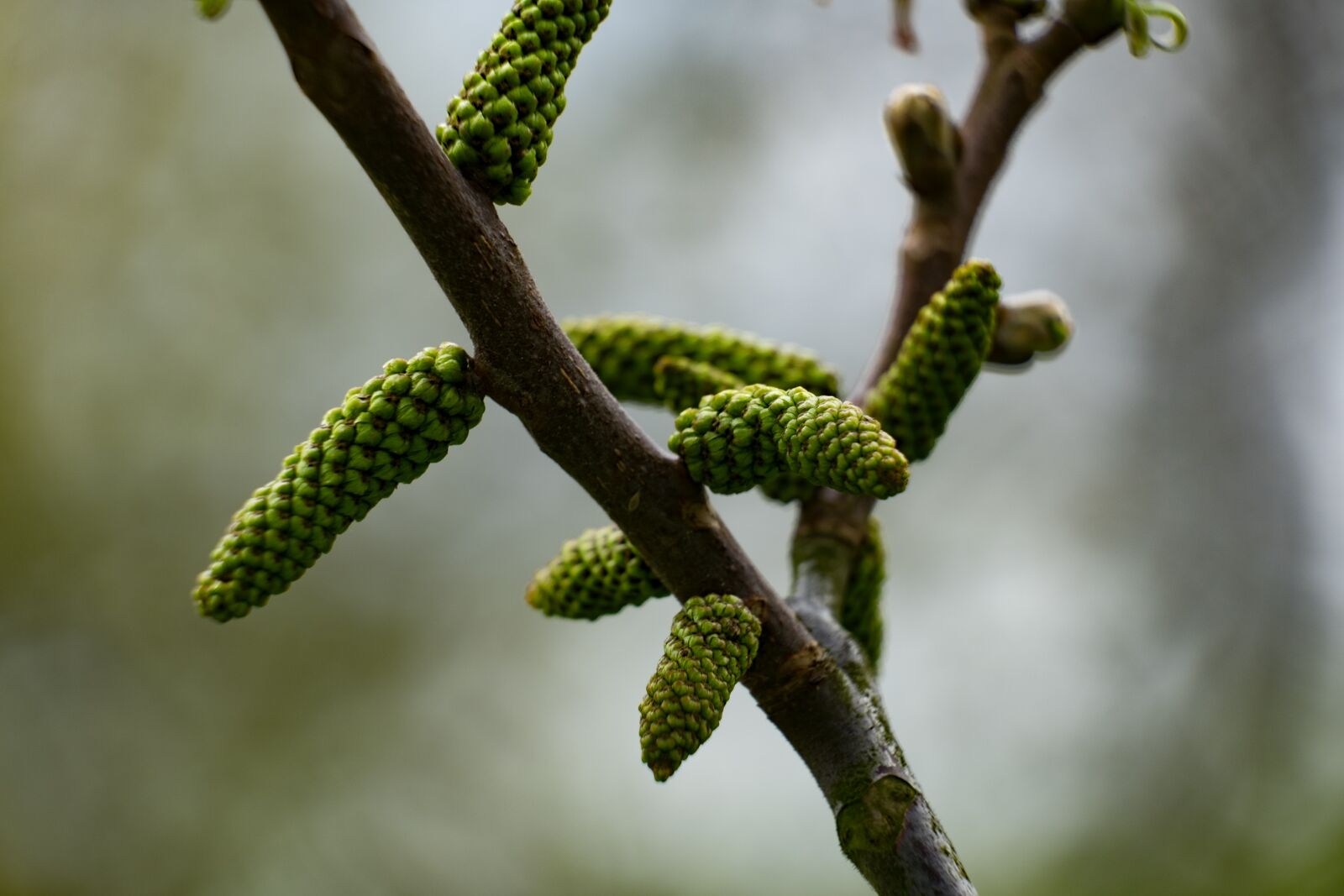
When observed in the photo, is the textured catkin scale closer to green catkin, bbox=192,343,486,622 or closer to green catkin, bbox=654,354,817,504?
green catkin, bbox=654,354,817,504

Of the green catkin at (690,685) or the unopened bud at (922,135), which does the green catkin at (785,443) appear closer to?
the green catkin at (690,685)

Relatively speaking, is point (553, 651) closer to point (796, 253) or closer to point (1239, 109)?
point (796, 253)

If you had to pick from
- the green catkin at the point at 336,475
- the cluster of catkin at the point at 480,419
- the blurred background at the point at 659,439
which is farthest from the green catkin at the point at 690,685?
the blurred background at the point at 659,439

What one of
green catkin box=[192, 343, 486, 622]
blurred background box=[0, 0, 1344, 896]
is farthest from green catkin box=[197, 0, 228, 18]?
blurred background box=[0, 0, 1344, 896]

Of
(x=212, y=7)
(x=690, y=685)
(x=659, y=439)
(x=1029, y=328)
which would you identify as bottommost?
(x=690, y=685)

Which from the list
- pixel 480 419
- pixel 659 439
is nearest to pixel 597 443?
pixel 480 419

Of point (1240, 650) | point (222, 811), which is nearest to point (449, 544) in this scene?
point (222, 811)

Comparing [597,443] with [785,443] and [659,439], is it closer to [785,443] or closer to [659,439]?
[785,443]
